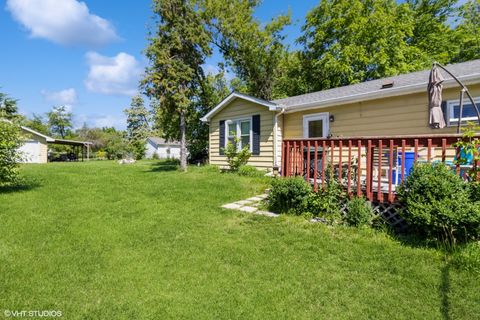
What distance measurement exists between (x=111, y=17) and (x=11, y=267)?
16107 mm

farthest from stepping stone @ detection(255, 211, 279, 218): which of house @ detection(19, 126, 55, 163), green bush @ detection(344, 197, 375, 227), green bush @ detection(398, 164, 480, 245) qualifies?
house @ detection(19, 126, 55, 163)

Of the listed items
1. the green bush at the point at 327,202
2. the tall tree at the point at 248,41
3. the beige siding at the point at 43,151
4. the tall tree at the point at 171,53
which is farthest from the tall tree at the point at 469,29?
the beige siding at the point at 43,151

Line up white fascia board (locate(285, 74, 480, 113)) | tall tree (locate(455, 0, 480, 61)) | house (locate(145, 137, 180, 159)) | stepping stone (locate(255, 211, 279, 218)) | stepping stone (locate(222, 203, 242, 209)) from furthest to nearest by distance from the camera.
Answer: house (locate(145, 137, 180, 159)) < tall tree (locate(455, 0, 480, 61)) < white fascia board (locate(285, 74, 480, 113)) < stepping stone (locate(222, 203, 242, 209)) < stepping stone (locate(255, 211, 279, 218))

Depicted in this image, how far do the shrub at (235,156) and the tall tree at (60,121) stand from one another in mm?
47457

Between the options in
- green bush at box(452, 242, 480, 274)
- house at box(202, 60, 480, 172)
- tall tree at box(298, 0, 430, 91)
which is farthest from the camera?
tall tree at box(298, 0, 430, 91)

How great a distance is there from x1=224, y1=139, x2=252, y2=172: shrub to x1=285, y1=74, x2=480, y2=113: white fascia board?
92.6 inches

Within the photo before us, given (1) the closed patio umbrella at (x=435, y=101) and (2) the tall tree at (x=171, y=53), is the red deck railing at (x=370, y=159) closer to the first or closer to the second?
(1) the closed patio umbrella at (x=435, y=101)

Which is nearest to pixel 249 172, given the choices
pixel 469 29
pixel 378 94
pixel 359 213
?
pixel 378 94

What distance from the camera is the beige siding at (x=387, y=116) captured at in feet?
23.3

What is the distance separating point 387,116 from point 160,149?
3503cm

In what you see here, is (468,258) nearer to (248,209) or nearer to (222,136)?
(248,209)

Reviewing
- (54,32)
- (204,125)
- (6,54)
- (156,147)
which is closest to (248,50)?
(204,125)

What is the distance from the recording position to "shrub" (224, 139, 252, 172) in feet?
35.6

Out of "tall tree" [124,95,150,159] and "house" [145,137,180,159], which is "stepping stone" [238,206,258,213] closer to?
"house" [145,137,180,159]
